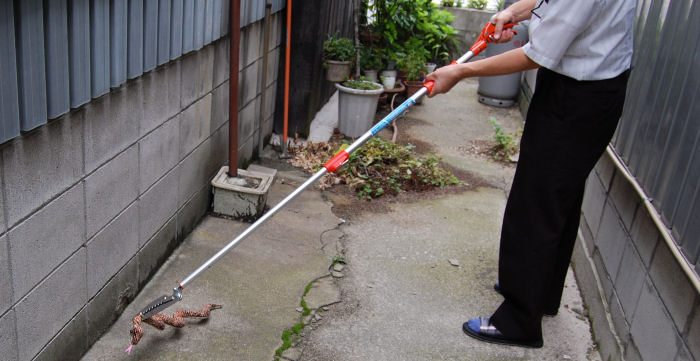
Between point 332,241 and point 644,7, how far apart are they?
2164 millimetres

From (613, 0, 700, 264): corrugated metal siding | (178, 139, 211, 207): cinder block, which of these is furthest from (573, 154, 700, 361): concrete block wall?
(178, 139, 211, 207): cinder block

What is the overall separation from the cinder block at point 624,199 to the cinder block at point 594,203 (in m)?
0.18

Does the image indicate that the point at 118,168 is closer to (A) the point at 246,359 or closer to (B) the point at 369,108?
(A) the point at 246,359

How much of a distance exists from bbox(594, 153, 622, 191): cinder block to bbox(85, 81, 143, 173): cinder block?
2424 millimetres

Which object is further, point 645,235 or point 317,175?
point 317,175

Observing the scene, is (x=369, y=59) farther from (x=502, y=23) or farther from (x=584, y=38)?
(x=584, y=38)

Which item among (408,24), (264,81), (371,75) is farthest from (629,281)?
(408,24)

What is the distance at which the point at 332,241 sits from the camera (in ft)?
13.2

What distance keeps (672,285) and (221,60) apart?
2.67 metres

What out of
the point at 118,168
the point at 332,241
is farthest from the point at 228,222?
the point at 118,168

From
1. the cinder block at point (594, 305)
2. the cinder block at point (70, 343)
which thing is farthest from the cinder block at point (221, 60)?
the cinder block at point (594, 305)

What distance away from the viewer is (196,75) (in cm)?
355

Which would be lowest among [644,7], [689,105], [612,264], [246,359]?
[246,359]

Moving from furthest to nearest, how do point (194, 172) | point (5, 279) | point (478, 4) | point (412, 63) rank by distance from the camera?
point (478, 4) < point (412, 63) < point (194, 172) < point (5, 279)
